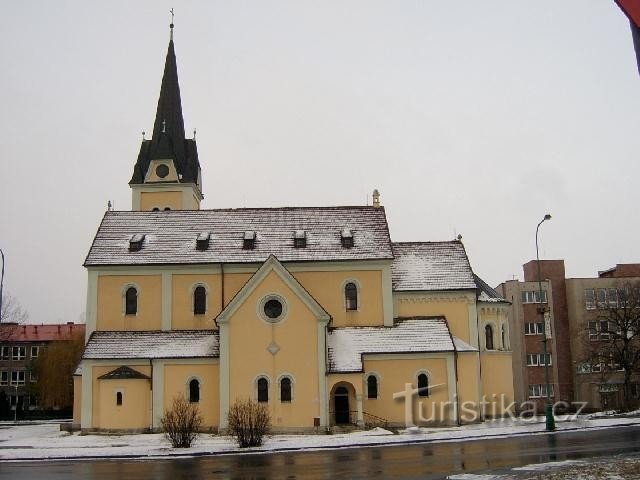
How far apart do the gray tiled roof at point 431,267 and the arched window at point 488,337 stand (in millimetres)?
3200

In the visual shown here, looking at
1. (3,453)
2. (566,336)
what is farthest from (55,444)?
(566,336)

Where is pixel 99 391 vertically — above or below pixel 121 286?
below

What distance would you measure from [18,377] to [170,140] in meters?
57.4

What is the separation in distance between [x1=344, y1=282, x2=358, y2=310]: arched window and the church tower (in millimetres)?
23295

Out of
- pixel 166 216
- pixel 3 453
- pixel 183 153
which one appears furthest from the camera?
pixel 183 153

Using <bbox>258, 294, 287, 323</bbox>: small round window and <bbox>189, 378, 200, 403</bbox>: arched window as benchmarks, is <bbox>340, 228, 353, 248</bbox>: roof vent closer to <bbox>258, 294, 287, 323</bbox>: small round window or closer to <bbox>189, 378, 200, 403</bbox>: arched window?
<bbox>258, 294, 287, 323</bbox>: small round window

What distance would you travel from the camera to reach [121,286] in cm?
4897

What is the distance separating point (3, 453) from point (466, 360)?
26.8 metres

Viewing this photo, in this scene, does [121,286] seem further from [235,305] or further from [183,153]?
[183,153]

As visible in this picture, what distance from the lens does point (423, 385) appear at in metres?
45.2

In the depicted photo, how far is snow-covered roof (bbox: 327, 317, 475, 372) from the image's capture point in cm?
4425

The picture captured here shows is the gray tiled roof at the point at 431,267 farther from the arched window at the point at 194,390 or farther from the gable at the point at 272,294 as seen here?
the arched window at the point at 194,390

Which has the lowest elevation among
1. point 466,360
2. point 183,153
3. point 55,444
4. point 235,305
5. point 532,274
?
point 55,444

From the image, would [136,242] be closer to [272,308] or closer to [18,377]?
[272,308]
